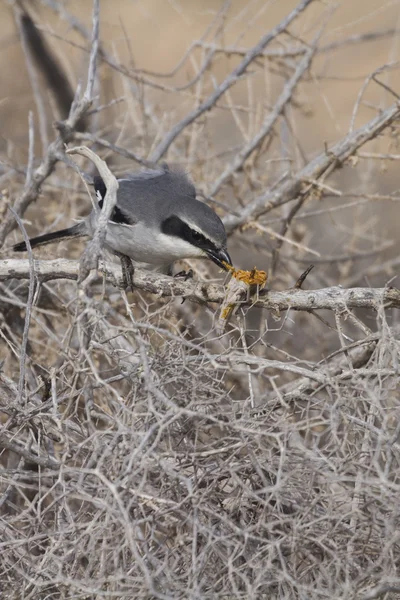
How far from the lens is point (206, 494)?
2287 mm

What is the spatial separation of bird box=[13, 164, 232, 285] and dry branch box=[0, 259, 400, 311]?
141mm

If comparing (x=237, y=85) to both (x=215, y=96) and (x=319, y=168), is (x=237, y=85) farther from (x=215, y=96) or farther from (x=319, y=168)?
(x=319, y=168)

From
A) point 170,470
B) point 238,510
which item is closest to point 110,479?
point 170,470

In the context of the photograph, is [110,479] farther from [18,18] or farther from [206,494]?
[18,18]

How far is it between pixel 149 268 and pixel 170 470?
222 centimetres


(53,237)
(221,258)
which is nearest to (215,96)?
(53,237)

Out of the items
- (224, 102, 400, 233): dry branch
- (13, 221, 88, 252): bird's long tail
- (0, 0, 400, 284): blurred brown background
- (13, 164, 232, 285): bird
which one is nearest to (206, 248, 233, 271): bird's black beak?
(13, 164, 232, 285): bird

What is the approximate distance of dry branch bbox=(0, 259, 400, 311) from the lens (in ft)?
10.5

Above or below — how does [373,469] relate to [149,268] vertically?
above

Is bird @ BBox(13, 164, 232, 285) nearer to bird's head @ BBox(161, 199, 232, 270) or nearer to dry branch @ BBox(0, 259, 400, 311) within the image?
bird's head @ BBox(161, 199, 232, 270)

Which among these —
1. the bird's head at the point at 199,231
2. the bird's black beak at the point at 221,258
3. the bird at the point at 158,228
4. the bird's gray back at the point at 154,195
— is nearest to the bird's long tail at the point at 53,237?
the bird at the point at 158,228

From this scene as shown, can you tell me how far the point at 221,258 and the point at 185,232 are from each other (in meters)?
0.29

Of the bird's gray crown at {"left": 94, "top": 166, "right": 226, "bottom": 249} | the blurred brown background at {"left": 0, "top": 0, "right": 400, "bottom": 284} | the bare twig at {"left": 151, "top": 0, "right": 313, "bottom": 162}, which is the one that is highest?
the bare twig at {"left": 151, "top": 0, "right": 313, "bottom": 162}

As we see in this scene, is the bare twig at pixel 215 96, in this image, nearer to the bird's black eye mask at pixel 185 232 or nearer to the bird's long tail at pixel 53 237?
the bird's long tail at pixel 53 237
